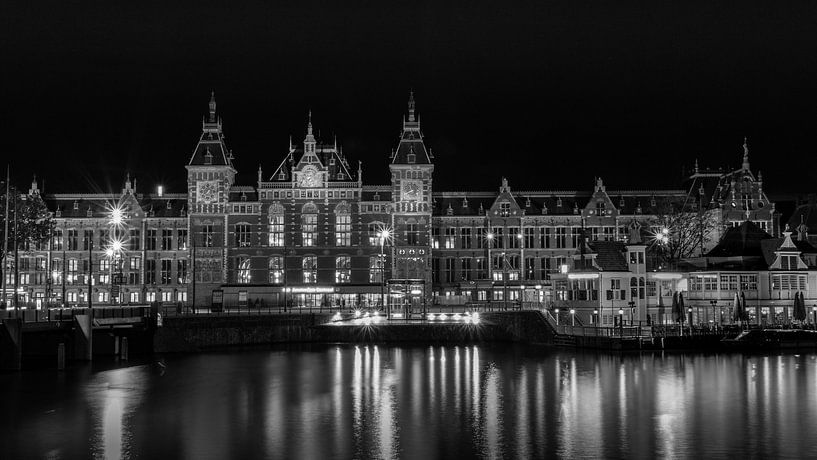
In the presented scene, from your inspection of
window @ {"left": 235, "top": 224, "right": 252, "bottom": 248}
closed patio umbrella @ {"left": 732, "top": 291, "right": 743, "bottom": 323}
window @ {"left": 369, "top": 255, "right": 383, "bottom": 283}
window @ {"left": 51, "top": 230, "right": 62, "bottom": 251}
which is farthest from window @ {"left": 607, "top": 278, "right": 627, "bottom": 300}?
window @ {"left": 51, "top": 230, "right": 62, "bottom": 251}

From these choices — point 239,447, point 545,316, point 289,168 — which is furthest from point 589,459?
point 289,168

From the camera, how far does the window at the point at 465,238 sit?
351ft

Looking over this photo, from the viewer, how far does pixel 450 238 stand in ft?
351

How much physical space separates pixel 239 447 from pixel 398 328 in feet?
141

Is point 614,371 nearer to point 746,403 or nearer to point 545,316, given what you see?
point 746,403

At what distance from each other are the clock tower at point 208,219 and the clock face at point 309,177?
27.2ft

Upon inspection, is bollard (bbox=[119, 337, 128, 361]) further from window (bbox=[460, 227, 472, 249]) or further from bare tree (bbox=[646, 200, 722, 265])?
bare tree (bbox=[646, 200, 722, 265])

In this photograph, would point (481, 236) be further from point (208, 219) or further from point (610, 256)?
point (208, 219)

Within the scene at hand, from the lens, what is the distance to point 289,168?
10269 cm

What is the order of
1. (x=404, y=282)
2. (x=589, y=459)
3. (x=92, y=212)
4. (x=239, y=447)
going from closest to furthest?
(x=589, y=459) < (x=239, y=447) < (x=404, y=282) < (x=92, y=212)

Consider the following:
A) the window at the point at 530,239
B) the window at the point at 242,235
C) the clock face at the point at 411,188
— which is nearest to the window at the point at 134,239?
the window at the point at 242,235

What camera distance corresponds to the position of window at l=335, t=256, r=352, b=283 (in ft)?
333

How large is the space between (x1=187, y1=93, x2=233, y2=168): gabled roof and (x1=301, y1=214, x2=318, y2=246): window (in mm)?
10675

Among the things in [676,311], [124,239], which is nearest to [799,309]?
[676,311]
